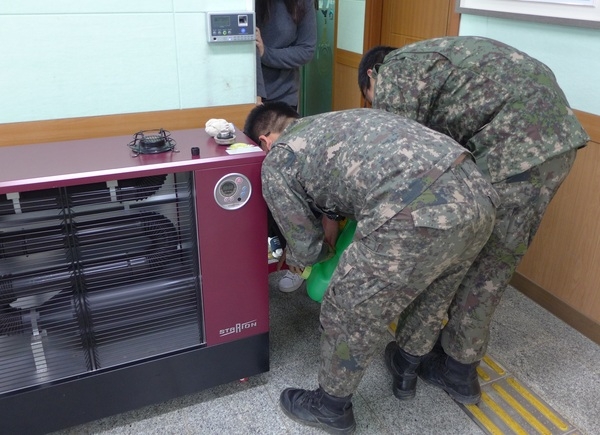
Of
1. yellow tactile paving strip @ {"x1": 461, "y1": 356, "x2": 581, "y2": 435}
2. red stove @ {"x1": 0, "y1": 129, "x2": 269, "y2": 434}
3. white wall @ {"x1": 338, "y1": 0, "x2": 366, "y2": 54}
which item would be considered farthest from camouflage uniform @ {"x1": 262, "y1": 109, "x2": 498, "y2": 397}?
white wall @ {"x1": 338, "y1": 0, "x2": 366, "y2": 54}

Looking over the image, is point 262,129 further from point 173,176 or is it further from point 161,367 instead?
point 161,367

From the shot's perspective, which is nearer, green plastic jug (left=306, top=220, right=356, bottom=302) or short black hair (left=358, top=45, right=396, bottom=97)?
green plastic jug (left=306, top=220, right=356, bottom=302)

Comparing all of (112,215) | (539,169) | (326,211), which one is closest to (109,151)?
(112,215)

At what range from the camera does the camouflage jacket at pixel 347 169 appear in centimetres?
137

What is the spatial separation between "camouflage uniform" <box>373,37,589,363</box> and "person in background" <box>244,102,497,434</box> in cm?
17

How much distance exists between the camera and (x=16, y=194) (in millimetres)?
1365

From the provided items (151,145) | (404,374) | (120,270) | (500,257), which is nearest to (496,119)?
(500,257)

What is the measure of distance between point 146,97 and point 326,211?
0.92 metres

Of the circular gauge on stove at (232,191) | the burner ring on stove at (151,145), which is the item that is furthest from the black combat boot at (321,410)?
the burner ring on stove at (151,145)

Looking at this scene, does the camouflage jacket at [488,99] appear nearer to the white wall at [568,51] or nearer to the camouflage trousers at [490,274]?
the camouflage trousers at [490,274]

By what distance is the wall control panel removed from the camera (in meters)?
2.03

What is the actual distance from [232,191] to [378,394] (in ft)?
3.08

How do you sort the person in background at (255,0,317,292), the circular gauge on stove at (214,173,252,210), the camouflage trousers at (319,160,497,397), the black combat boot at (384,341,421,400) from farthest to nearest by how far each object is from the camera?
the person in background at (255,0,317,292) → the black combat boot at (384,341,421,400) → the circular gauge on stove at (214,173,252,210) → the camouflage trousers at (319,160,497,397)

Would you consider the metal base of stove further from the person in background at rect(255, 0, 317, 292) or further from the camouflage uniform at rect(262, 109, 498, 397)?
the person in background at rect(255, 0, 317, 292)
